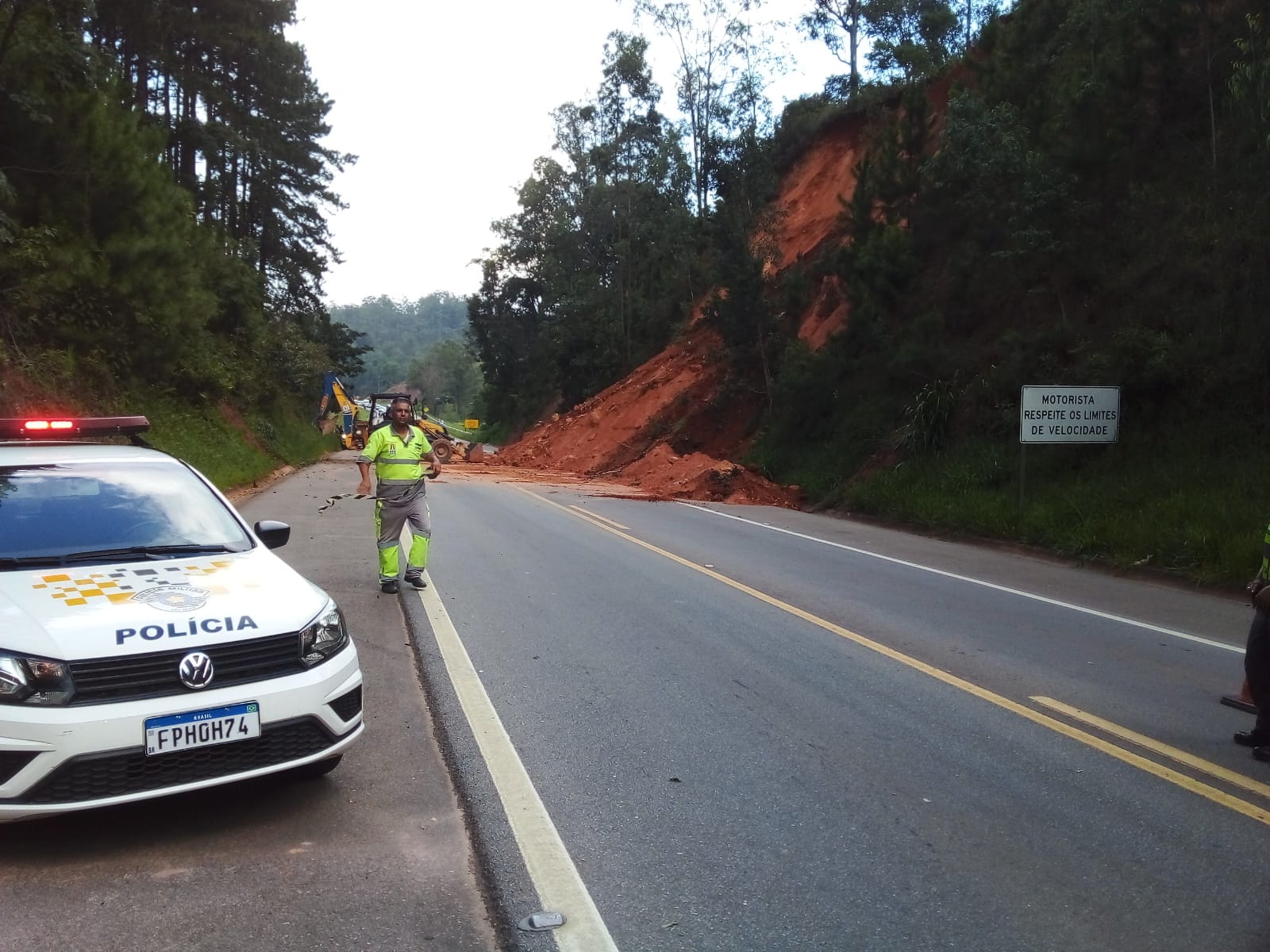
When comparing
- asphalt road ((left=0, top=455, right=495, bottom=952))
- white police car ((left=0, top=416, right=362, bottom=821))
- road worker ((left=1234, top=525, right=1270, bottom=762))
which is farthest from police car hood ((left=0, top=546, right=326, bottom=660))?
road worker ((left=1234, top=525, right=1270, bottom=762))

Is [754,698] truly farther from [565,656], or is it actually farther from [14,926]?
[14,926]

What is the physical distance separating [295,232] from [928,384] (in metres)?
31.7

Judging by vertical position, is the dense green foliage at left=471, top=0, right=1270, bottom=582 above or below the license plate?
above

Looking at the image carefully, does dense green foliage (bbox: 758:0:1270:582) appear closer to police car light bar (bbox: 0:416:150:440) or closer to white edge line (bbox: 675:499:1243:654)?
white edge line (bbox: 675:499:1243:654)

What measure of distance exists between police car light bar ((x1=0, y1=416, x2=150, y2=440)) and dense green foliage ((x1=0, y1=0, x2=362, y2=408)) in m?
11.3

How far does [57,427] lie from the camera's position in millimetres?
6207

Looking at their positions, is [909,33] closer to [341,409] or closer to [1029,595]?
[341,409]

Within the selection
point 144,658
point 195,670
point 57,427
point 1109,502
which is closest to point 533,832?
point 195,670

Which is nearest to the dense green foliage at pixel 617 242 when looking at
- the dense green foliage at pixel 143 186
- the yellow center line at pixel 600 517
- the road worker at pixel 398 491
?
the dense green foliage at pixel 143 186

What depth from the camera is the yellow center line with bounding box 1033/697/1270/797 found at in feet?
16.9

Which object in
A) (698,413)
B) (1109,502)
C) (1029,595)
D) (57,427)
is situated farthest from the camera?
(698,413)

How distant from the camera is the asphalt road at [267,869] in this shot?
3506 mm

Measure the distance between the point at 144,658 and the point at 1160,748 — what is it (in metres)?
5.06

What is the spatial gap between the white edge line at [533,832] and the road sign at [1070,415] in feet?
39.2
